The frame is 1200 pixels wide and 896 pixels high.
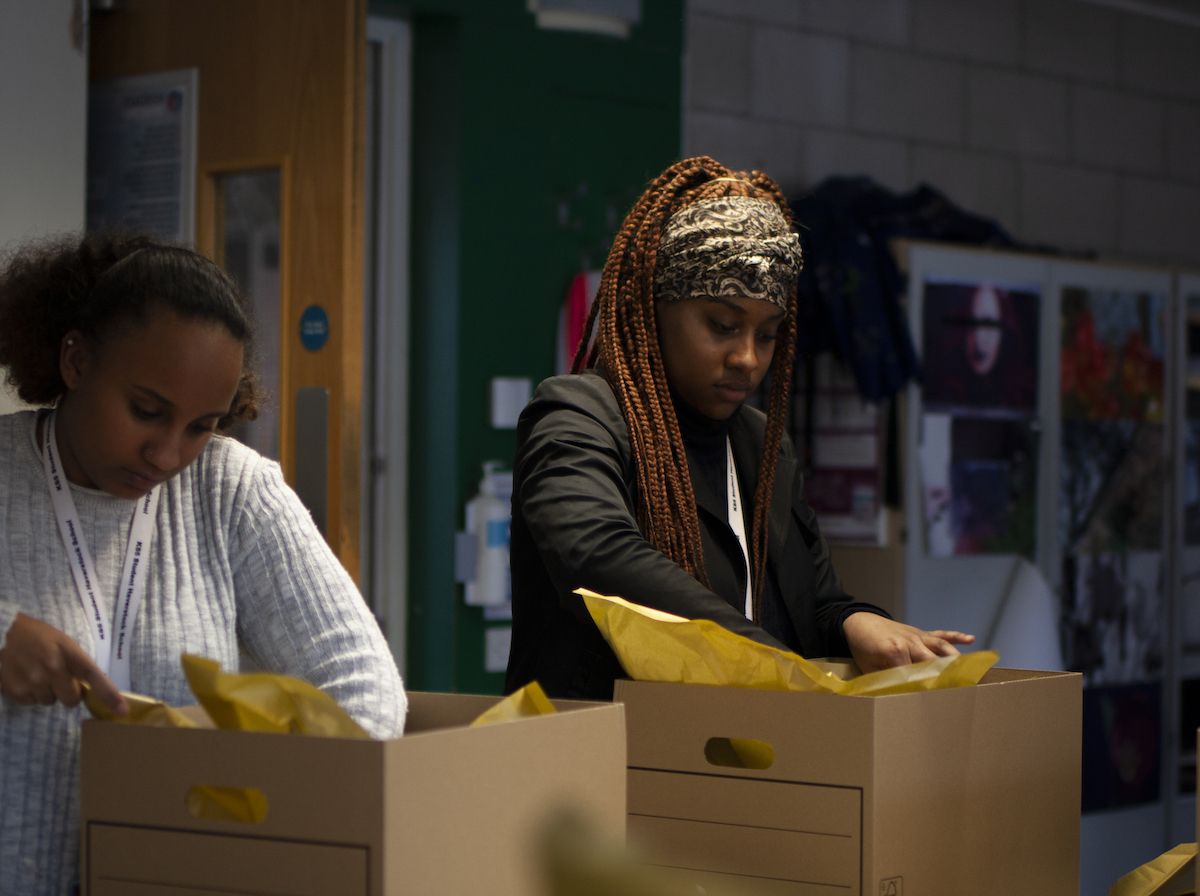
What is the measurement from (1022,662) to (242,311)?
2950mm

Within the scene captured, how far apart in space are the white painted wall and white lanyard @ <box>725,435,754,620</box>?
4.18 ft

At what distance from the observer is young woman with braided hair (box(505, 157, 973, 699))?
1364mm

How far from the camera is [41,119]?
2297 millimetres

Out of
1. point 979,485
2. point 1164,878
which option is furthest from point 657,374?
point 979,485

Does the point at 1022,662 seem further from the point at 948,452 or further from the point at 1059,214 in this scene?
the point at 1059,214

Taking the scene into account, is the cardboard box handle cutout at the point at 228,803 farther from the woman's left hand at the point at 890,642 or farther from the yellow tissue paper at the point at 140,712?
the woman's left hand at the point at 890,642

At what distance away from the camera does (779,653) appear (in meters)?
1.03

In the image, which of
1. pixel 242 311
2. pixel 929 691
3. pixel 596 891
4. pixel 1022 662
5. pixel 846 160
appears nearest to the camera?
pixel 596 891

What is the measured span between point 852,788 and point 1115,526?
11.8 ft

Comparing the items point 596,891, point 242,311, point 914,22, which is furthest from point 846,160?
point 596,891

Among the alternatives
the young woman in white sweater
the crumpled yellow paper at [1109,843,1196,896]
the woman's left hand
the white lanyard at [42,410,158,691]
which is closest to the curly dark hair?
the young woman in white sweater

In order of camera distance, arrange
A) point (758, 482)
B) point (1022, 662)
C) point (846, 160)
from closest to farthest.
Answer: point (758, 482) → point (1022, 662) → point (846, 160)

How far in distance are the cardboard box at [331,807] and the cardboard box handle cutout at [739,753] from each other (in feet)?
0.63

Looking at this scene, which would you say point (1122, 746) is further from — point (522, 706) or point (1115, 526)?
point (522, 706)
